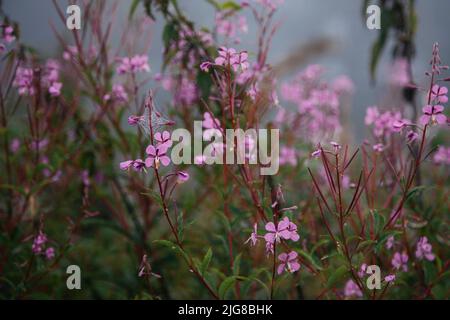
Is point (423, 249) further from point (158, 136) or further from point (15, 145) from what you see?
point (15, 145)

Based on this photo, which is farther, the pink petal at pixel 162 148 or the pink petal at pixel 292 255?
the pink petal at pixel 292 255

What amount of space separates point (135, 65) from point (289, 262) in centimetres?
66

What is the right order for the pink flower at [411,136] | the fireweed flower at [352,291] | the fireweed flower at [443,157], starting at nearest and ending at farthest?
the pink flower at [411,136]
the fireweed flower at [352,291]
the fireweed flower at [443,157]

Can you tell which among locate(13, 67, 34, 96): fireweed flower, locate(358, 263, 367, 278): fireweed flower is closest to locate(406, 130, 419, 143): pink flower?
locate(358, 263, 367, 278): fireweed flower

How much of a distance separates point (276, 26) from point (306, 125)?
60cm

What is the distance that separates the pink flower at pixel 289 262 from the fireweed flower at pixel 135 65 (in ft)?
2.03

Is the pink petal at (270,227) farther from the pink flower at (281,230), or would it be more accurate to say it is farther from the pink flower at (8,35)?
the pink flower at (8,35)

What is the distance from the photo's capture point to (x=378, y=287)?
39.4 inches

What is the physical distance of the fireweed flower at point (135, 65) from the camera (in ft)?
4.23

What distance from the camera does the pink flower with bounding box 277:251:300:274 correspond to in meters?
0.96

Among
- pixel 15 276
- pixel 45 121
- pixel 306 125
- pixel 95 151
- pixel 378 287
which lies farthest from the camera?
pixel 306 125

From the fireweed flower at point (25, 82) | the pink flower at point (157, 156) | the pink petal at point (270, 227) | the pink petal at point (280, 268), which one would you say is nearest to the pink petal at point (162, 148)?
the pink flower at point (157, 156)
